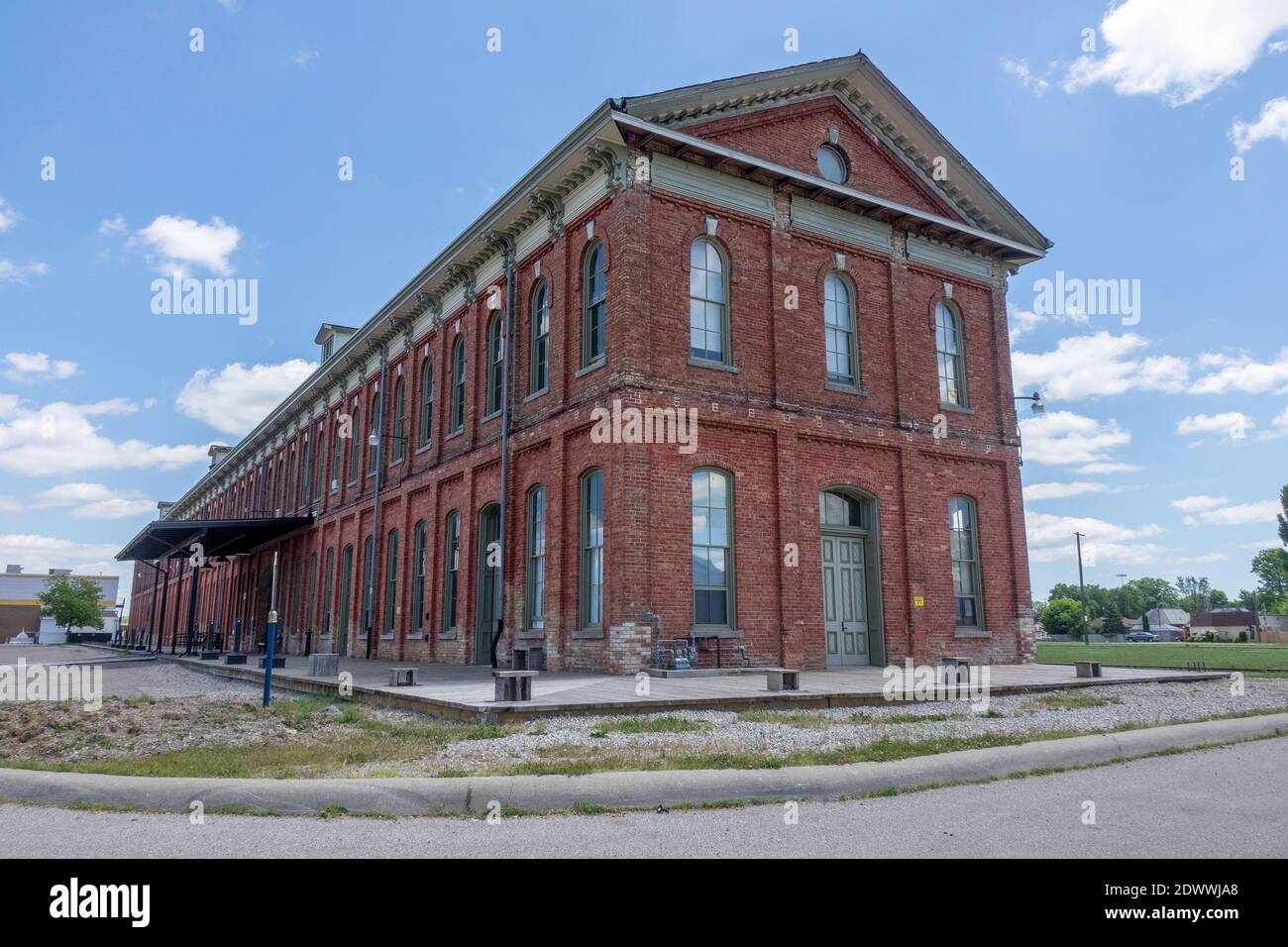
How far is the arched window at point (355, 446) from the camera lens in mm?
29722

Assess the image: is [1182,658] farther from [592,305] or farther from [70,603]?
[70,603]

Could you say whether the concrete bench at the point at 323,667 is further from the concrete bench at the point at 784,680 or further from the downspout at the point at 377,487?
the downspout at the point at 377,487

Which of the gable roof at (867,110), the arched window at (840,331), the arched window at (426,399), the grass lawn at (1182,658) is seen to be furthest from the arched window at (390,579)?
the grass lawn at (1182,658)

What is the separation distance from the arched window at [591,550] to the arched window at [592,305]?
2422 mm

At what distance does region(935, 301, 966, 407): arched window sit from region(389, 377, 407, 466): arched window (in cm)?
1497

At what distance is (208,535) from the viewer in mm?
32375

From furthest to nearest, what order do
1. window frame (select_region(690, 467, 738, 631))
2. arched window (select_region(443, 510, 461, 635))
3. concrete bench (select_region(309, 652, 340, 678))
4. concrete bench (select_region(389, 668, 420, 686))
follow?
1. arched window (select_region(443, 510, 461, 635))
2. concrete bench (select_region(309, 652, 340, 678))
3. window frame (select_region(690, 467, 738, 631))
4. concrete bench (select_region(389, 668, 420, 686))

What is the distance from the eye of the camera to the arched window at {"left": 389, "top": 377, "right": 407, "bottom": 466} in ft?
85.8

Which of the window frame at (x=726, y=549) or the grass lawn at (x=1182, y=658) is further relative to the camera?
the grass lawn at (x=1182, y=658)

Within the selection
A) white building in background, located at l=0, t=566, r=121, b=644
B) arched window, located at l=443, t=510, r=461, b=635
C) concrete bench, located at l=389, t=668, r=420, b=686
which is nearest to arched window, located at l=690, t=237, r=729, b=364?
concrete bench, located at l=389, t=668, r=420, b=686

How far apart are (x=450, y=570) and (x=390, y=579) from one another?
470 centimetres

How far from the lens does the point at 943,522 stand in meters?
19.4

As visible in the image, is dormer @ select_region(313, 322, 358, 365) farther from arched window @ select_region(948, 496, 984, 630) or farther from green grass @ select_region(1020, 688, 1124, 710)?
green grass @ select_region(1020, 688, 1124, 710)

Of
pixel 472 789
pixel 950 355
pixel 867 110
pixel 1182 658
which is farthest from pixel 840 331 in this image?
pixel 1182 658
